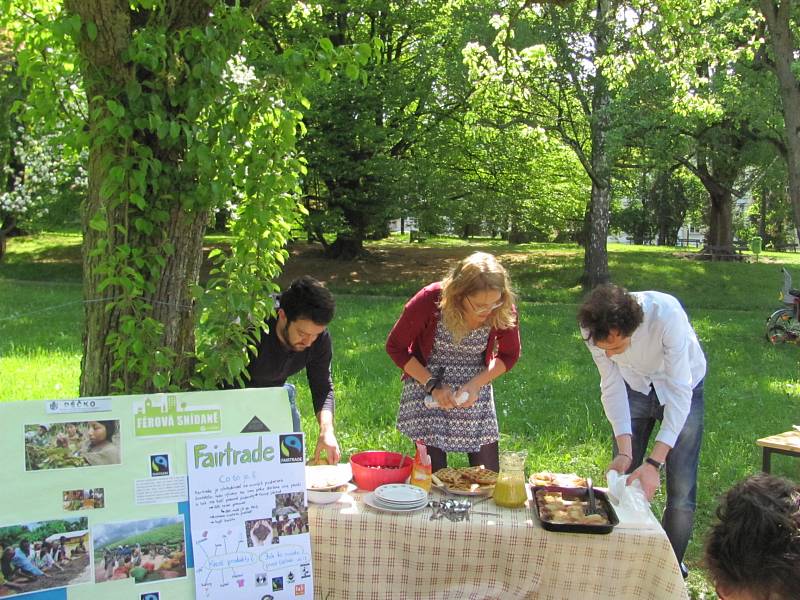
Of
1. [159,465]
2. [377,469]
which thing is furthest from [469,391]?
[159,465]

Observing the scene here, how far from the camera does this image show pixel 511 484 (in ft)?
8.55

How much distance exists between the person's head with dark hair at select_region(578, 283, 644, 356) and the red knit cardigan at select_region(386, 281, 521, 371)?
1.60ft

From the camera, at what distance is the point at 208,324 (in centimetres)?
254

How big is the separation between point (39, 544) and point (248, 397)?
642 mm

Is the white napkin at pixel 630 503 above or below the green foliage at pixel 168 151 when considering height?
below

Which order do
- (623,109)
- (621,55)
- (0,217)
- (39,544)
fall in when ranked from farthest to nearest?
(0,217), (623,109), (621,55), (39,544)

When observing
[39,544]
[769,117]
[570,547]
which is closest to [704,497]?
[570,547]

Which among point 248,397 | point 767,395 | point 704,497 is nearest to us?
point 248,397

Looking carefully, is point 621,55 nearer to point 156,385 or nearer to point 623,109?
point 623,109

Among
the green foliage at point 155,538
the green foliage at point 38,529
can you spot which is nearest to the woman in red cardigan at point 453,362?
the green foliage at point 155,538

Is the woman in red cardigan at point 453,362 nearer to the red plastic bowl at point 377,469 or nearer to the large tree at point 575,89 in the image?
the red plastic bowl at point 377,469

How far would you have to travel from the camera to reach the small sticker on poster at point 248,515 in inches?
77.4

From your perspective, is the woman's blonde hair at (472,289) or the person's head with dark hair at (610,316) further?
the woman's blonde hair at (472,289)

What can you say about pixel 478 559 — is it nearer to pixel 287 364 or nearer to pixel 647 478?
pixel 647 478
